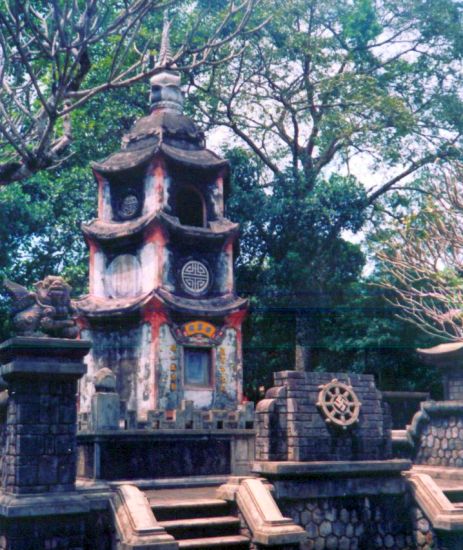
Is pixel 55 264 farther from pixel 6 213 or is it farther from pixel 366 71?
pixel 366 71

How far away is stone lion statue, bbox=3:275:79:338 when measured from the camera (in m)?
9.89

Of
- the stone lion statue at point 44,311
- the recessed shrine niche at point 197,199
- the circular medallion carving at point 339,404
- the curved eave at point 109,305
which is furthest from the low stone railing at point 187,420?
the recessed shrine niche at point 197,199

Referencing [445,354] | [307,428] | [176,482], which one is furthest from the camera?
[445,354]

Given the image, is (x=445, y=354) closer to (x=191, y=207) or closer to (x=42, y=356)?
(x=191, y=207)

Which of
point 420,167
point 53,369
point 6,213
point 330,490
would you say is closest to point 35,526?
point 53,369

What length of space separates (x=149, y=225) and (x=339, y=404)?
30.2ft

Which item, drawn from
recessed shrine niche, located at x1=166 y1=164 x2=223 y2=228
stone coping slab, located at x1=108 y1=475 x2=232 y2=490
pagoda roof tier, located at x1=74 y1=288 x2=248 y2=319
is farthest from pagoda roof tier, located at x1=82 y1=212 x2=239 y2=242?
stone coping slab, located at x1=108 y1=475 x2=232 y2=490

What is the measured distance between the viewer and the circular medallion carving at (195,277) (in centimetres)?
1942

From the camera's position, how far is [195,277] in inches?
773

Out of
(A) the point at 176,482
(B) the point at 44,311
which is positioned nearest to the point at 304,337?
(A) the point at 176,482

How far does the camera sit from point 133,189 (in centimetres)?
2067

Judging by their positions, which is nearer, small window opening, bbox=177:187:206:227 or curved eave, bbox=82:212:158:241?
curved eave, bbox=82:212:158:241

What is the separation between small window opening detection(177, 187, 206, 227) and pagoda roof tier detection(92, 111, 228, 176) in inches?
38.5

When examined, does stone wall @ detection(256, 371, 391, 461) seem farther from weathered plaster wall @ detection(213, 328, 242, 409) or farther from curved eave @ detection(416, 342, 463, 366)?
weathered plaster wall @ detection(213, 328, 242, 409)
